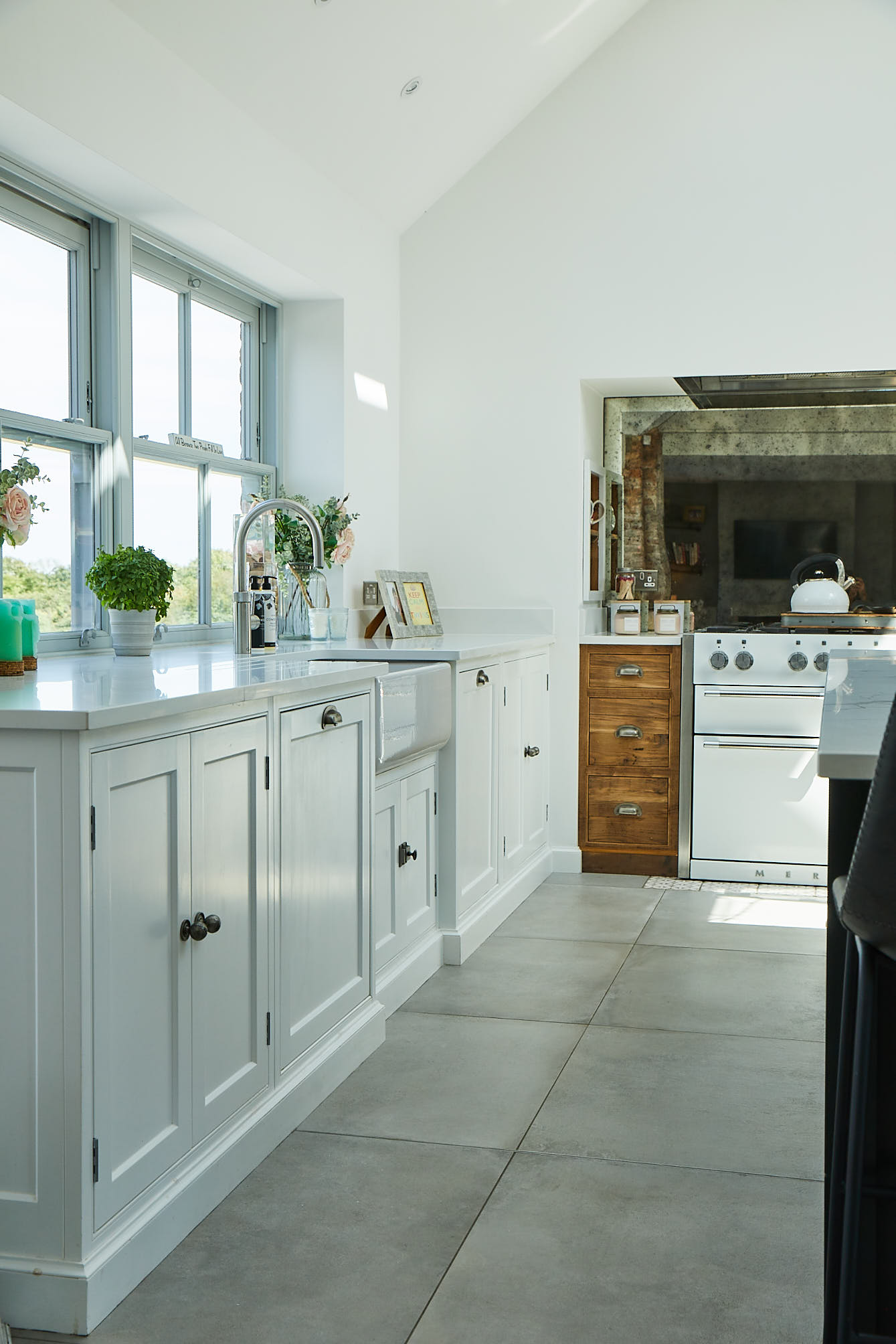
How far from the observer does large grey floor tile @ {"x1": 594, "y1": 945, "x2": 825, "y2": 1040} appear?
131 inches

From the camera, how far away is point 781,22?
4.89 meters

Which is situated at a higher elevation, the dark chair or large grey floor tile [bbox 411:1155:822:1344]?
the dark chair

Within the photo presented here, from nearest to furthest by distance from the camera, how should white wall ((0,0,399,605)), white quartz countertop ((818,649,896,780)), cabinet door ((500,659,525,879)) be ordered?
white quartz countertop ((818,649,896,780)) → white wall ((0,0,399,605)) → cabinet door ((500,659,525,879))

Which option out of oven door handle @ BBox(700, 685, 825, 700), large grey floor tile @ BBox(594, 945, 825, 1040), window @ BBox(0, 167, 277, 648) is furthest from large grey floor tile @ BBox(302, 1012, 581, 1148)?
oven door handle @ BBox(700, 685, 825, 700)

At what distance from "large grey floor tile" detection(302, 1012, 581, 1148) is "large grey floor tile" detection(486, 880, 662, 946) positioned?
3.07ft

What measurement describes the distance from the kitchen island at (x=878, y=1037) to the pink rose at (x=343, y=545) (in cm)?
283

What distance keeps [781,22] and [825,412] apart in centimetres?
154

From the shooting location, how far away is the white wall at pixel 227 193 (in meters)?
2.91

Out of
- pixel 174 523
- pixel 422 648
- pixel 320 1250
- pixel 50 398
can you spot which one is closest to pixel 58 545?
pixel 50 398

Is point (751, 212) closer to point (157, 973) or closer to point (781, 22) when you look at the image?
point (781, 22)

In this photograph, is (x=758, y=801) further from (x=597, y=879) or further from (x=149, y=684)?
(x=149, y=684)

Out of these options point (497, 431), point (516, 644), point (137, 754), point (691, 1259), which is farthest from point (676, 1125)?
point (497, 431)

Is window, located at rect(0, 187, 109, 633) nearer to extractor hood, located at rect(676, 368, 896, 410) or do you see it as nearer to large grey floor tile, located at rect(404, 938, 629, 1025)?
large grey floor tile, located at rect(404, 938, 629, 1025)

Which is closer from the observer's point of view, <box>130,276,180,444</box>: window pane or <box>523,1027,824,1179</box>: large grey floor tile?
<box>523,1027,824,1179</box>: large grey floor tile
